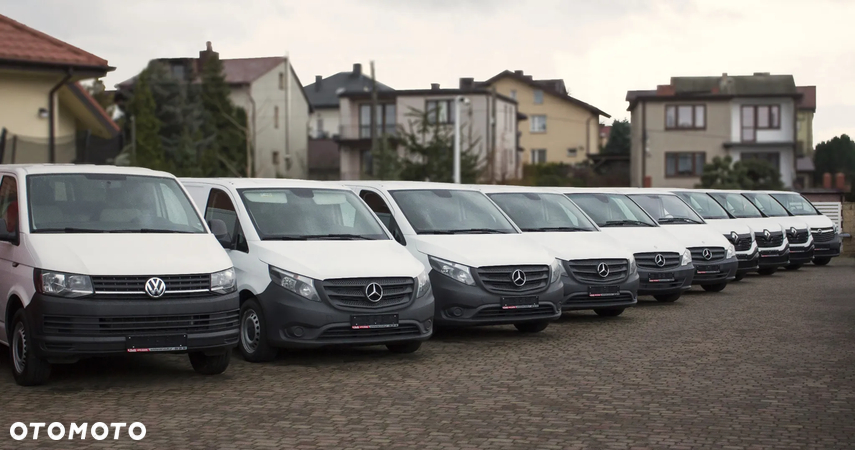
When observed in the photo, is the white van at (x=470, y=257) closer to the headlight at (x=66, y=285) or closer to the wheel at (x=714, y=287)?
the headlight at (x=66, y=285)

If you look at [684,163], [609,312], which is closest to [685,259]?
[609,312]

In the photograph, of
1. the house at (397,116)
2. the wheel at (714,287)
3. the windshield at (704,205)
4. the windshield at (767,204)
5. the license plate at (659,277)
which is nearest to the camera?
the license plate at (659,277)

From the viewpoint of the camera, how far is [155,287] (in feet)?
32.6

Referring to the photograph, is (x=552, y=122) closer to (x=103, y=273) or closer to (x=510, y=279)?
(x=510, y=279)

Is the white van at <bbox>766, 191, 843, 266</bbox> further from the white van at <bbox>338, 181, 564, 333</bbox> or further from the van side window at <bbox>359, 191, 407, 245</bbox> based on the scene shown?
the van side window at <bbox>359, 191, 407, 245</bbox>

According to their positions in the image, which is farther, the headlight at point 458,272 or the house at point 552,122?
the house at point 552,122

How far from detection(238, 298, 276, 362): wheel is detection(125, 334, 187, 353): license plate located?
161 centimetres

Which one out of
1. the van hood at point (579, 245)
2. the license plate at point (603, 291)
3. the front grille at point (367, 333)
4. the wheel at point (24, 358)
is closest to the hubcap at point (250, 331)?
the front grille at point (367, 333)

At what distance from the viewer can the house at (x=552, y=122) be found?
339 feet

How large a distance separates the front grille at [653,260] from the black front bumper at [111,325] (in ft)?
29.6

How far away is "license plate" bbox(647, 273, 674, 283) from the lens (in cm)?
1766

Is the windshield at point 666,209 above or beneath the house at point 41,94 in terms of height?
beneath

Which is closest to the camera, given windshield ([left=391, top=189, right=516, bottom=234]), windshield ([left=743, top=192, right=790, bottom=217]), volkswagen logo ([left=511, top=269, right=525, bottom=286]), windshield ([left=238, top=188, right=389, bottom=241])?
windshield ([left=238, top=188, right=389, bottom=241])

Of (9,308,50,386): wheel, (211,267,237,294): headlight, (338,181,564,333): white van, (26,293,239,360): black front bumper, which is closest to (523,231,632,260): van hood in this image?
(338,181,564,333): white van
